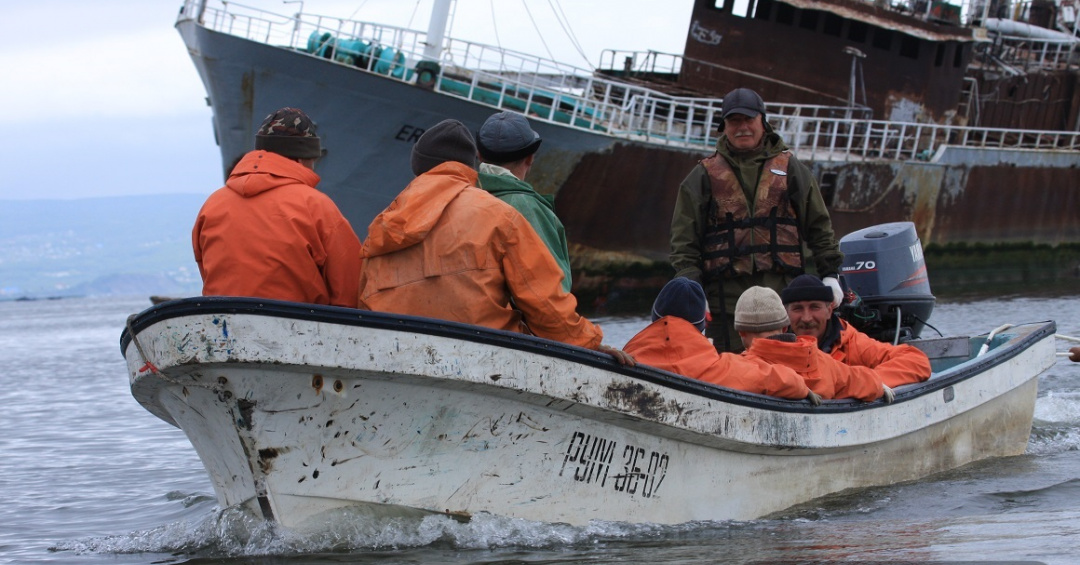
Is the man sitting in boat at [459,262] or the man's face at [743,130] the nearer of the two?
the man sitting in boat at [459,262]

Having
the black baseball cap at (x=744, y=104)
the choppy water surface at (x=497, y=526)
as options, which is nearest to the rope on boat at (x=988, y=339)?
the choppy water surface at (x=497, y=526)

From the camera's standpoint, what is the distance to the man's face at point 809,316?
6.64 metres

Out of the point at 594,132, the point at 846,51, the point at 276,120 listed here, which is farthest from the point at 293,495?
the point at 846,51

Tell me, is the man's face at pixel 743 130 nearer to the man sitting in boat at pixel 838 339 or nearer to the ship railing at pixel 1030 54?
the man sitting in boat at pixel 838 339

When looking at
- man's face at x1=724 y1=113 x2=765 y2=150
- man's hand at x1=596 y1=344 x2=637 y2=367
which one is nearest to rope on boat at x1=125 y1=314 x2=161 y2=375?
man's hand at x1=596 y1=344 x2=637 y2=367

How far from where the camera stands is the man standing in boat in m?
7.12

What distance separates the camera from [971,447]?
25.5 feet

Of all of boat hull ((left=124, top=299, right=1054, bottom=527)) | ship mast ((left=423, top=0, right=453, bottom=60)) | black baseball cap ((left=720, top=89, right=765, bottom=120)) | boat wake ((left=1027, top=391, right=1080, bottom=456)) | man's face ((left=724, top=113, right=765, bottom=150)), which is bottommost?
boat wake ((left=1027, top=391, right=1080, bottom=456))

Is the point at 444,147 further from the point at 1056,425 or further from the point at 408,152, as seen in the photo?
the point at 408,152

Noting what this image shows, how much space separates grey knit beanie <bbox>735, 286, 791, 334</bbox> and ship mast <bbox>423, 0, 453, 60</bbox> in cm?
1549

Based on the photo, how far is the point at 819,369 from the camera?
6.23m

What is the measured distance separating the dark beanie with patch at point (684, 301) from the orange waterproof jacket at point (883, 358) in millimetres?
1494

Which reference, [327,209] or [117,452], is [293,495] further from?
[117,452]

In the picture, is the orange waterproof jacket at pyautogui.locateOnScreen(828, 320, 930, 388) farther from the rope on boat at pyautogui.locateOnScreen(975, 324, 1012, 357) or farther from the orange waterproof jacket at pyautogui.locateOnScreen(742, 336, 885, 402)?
the rope on boat at pyautogui.locateOnScreen(975, 324, 1012, 357)
